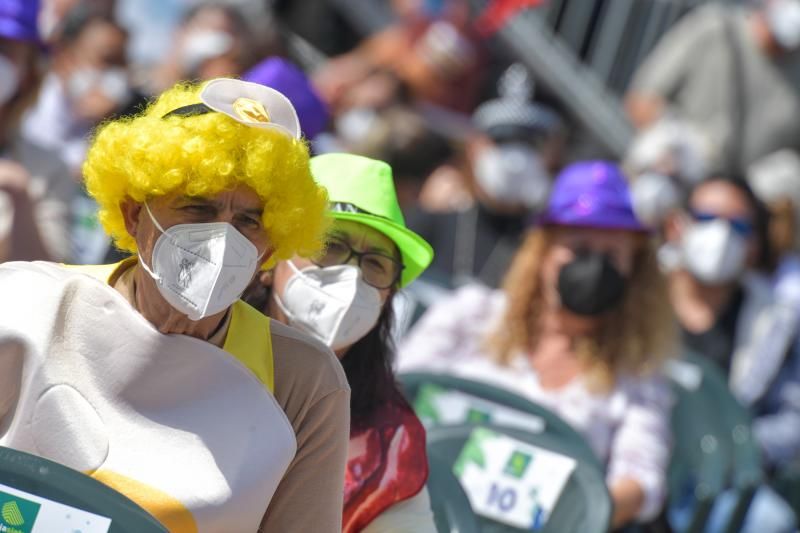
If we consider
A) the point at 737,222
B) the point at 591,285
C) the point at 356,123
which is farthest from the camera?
the point at 356,123

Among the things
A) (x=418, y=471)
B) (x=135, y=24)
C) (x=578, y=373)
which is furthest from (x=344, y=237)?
(x=135, y=24)

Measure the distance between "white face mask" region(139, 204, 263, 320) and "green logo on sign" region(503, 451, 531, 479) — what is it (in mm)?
1521

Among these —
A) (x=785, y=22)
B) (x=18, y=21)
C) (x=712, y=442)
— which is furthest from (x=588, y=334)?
(x=785, y=22)

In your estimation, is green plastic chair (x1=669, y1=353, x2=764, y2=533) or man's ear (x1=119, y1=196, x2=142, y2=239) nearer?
man's ear (x1=119, y1=196, x2=142, y2=239)

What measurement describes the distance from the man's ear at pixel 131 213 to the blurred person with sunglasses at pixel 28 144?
214 centimetres

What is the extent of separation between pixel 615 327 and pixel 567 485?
1.21 meters

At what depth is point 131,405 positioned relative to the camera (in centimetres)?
254

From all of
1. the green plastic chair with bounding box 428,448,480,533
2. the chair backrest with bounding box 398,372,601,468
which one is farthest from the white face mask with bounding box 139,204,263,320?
the chair backrest with bounding box 398,372,601,468

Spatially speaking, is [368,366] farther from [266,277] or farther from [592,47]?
[592,47]

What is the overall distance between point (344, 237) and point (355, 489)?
541 mm

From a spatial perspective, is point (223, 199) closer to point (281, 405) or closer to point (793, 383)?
point (281, 405)

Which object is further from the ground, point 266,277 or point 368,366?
point 266,277

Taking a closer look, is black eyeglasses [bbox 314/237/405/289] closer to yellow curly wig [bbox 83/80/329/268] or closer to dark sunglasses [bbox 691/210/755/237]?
yellow curly wig [bbox 83/80/329/268]

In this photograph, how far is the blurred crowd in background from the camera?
4.88m
